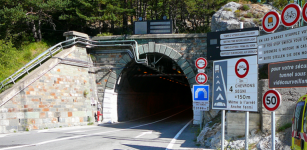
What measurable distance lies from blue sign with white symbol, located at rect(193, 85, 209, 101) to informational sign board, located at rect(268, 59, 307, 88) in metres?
5.02

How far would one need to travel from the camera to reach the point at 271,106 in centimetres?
580

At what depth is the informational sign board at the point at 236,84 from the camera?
6.66 metres

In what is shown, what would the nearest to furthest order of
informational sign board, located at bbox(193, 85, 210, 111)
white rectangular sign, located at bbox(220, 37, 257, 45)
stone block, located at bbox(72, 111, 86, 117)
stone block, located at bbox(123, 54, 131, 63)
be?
informational sign board, located at bbox(193, 85, 210, 111) → white rectangular sign, located at bbox(220, 37, 257, 45) → stone block, located at bbox(72, 111, 86, 117) → stone block, located at bbox(123, 54, 131, 63)

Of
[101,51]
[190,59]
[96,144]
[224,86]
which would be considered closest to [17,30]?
[101,51]

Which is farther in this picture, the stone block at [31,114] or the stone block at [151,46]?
the stone block at [151,46]

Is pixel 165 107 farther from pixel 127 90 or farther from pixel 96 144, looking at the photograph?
pixel 96 144

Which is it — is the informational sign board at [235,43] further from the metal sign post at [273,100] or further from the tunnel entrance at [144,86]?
the tunnel entrance at [144,86]

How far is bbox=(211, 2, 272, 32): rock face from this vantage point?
57.4 ft

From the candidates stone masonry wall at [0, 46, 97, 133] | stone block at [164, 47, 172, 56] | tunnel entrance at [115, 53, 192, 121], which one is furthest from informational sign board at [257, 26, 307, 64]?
tunnel entrance at [115, 53, 192, 121]

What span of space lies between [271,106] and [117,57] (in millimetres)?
17603

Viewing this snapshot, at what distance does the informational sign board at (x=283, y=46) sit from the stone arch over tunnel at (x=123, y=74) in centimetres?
1434

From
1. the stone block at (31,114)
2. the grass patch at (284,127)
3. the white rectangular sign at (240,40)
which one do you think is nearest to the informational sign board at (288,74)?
the grass patch at (284,127)

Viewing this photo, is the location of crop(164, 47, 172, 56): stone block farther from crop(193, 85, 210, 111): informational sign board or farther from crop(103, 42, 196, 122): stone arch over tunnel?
crop(193, 85, 210, 111): informational sign board

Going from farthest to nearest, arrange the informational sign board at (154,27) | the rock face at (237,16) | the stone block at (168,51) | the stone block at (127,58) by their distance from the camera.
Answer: the stone block at (127,58) < the informational sign board at (154,27) < the stone block at (168,51) < the rock face at (237,16)
